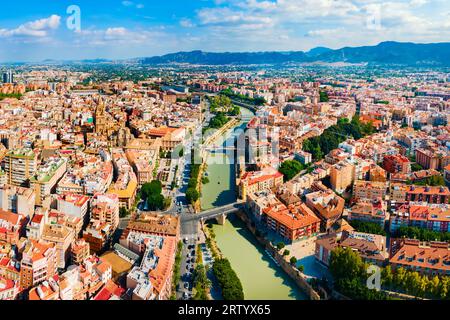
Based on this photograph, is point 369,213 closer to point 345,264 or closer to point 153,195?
point 345,264

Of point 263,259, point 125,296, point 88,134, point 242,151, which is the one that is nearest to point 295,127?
point 242,151

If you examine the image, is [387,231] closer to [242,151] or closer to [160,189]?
[160,189]

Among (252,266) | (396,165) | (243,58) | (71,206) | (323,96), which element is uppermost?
(243,58)

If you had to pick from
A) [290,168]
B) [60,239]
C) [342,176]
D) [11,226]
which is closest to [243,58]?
[290,168]

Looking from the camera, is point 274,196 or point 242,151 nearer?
point 274,196

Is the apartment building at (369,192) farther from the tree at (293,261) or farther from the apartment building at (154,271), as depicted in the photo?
the apartment building at (154,271)

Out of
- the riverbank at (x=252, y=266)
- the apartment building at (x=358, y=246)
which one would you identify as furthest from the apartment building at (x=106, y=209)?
the apartment building at (x=358, y=246)
